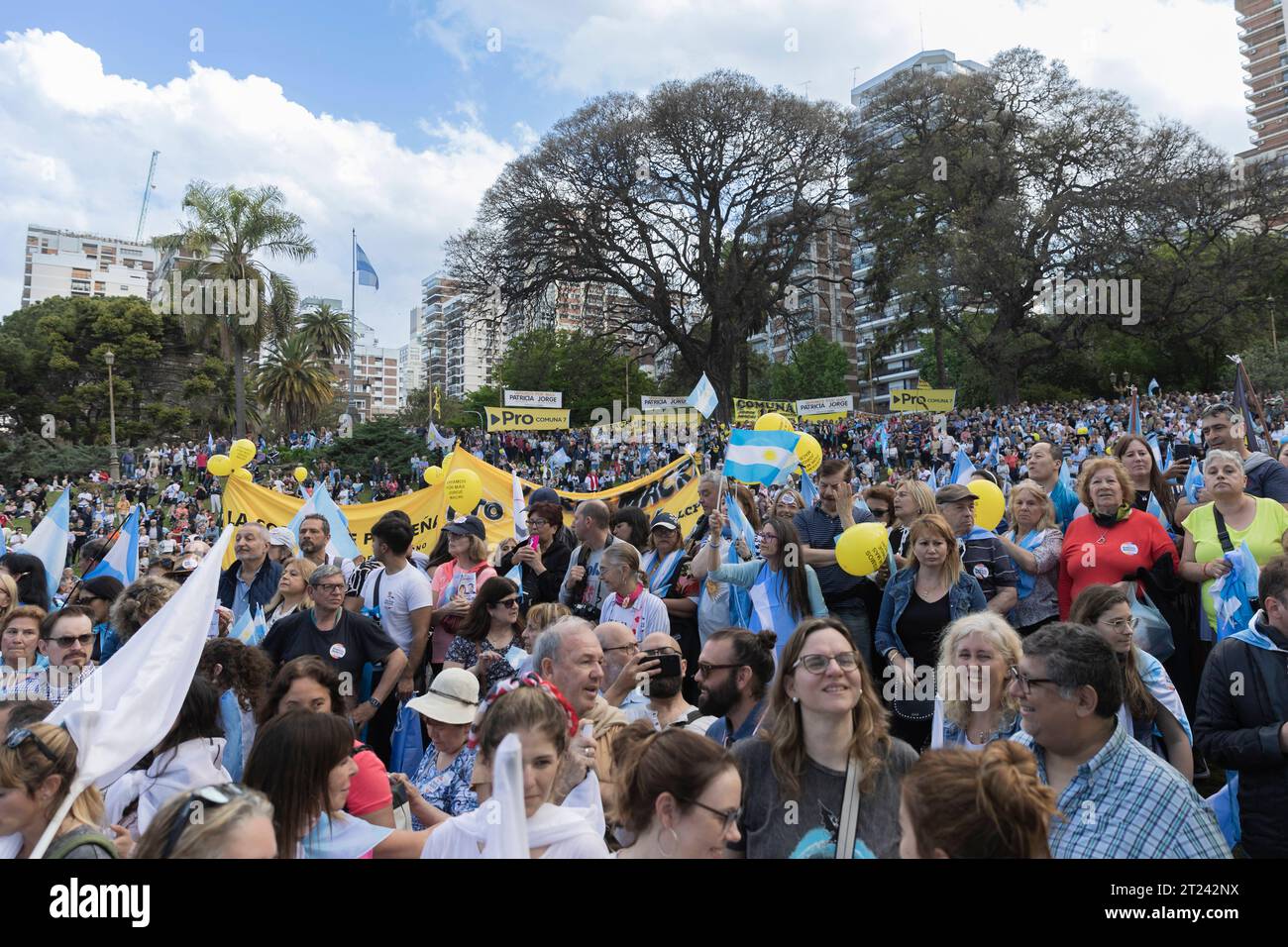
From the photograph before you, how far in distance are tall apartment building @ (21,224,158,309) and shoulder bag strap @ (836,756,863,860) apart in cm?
11873

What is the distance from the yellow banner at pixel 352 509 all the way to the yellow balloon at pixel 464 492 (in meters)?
1.43

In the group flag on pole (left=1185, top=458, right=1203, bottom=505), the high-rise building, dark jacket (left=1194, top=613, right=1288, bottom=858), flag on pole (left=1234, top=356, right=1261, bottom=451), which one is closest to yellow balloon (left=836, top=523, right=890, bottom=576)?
dark jacket (left=1194, top=613, right=1288, bottom=858)

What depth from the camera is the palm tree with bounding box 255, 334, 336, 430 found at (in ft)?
162

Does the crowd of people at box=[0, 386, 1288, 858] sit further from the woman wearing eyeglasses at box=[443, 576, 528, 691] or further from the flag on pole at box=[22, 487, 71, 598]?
the flag on pole at box=[22, 487, 71, 598]

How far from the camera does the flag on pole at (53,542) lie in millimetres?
7047

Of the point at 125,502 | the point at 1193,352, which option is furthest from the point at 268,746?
the point at 1193,352

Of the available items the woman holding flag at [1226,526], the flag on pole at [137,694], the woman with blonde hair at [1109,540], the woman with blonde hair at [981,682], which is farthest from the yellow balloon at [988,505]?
the flag on pole at [137,694]

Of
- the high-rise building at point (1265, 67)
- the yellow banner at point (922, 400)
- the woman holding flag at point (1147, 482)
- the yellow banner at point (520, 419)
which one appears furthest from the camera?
the high-rise building at point (1265, 67)

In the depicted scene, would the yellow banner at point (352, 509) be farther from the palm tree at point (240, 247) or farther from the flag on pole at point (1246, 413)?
the palm tree at point (240, 247)

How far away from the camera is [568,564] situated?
21.9 feet

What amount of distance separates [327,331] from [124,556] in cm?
5111

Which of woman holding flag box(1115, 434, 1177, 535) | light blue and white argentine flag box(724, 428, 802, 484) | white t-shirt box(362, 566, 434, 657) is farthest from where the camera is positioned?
light blue and white argentine flag box(724, 428, 802, 484)

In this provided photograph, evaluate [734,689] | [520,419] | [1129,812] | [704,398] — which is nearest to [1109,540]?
[734,689]
